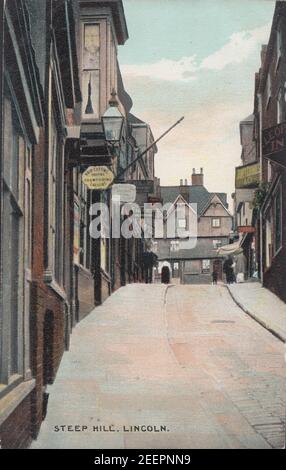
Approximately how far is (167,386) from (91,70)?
648 cm

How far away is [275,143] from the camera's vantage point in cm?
802

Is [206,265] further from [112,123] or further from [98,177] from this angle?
[112,123]

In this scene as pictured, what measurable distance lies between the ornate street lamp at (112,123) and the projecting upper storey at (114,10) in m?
1.53

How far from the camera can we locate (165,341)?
1062cm

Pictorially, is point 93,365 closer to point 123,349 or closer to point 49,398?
point 123,349

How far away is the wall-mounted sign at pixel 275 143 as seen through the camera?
7932 mm

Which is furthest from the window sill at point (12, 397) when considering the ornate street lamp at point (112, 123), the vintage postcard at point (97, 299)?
the ornate street lamp at point (112, 123)

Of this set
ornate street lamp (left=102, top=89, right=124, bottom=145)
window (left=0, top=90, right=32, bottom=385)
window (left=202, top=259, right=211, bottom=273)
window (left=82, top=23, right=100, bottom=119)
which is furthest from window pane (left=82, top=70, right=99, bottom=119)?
window (left=202, top=259, right=211, bottom=273)

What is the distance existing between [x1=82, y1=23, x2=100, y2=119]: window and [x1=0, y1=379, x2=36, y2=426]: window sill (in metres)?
7.43

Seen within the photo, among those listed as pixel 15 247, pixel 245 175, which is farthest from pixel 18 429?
pixel 245 175

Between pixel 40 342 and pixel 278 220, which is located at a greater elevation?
pixel 278 220

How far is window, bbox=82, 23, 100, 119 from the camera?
12.3m

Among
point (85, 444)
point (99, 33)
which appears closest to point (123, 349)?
point (85, 444)

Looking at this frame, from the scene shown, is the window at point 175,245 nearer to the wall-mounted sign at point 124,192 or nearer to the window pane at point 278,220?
the window pane at point 278,220
